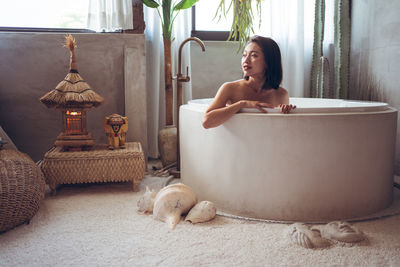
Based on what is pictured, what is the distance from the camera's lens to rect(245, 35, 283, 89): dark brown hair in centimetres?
176

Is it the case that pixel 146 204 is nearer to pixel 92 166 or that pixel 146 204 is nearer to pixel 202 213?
pixel 202 213

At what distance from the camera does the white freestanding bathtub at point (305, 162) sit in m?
1.54

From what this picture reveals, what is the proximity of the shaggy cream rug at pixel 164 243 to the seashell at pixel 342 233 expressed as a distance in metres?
0.03

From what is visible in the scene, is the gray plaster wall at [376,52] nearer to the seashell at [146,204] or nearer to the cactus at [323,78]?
the cactus at [323,78]

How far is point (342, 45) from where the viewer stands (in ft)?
9.00

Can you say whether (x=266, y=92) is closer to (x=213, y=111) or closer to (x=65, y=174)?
(x=213, y=111)

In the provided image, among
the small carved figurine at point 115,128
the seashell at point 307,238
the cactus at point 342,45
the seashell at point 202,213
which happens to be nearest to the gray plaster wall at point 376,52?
the cactus at point 342,45

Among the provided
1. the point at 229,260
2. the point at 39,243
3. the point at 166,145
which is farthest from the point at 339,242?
the point at 166,145

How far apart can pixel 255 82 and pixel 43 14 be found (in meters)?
1.98

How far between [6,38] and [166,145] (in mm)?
1320

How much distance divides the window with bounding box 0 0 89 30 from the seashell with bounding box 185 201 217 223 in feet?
6.41

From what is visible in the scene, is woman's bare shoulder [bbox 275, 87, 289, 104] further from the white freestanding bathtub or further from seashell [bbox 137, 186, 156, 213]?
seashell [bbox 137, 186, 156, 213]

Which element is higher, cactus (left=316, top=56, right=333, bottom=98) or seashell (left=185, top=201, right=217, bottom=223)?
cactus (left=316, top=56, right=333, bottom=98)

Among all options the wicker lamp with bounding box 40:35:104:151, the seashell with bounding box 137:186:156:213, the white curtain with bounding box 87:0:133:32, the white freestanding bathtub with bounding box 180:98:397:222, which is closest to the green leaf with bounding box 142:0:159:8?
the white curtain with bounding box 87:0:133:32
